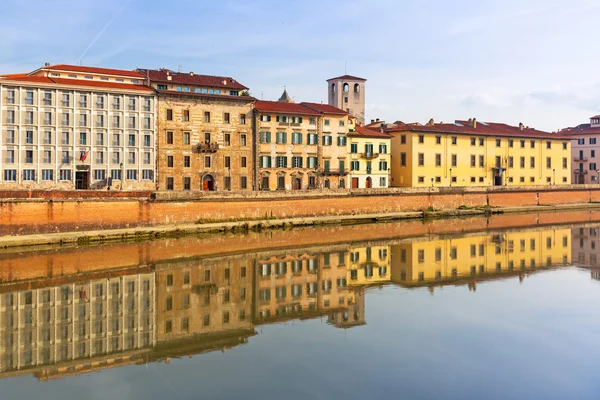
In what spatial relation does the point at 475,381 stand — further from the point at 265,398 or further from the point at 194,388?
the point at 194,388

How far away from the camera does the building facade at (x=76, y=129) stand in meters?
46.0

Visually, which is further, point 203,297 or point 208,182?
point 208,182

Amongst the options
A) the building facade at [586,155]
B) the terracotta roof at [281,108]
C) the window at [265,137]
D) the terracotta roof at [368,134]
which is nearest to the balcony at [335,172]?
the terracotta roof at [368,134]

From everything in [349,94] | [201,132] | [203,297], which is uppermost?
[349,94]

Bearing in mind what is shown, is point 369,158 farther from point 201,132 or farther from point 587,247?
point 587,247

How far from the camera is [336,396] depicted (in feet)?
50.6

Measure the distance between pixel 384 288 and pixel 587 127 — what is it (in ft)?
244

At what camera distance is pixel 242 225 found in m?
48.4

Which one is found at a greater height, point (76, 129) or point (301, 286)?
point (76, 129)

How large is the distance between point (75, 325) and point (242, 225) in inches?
1029

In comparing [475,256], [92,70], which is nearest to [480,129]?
[475,256]

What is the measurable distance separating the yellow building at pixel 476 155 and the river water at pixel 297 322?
26.0m

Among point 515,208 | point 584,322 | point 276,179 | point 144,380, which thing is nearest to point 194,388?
point 144,380

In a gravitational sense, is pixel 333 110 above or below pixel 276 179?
above
